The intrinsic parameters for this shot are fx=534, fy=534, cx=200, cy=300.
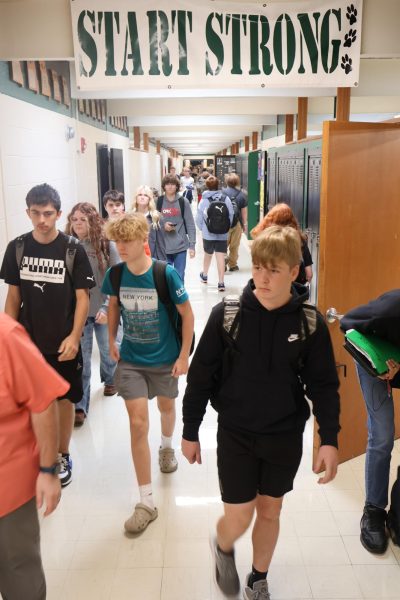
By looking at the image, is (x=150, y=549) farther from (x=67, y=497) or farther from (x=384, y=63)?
(x=384, y=63)

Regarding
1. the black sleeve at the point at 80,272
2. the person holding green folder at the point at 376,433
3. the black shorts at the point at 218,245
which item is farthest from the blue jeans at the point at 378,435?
the black shorts at the point at 218,245

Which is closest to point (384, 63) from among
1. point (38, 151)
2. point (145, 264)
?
point (38, 151)

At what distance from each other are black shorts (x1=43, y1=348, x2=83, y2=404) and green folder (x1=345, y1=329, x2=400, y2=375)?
4.90ft

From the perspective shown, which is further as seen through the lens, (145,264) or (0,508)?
(145,264)

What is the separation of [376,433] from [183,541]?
107cm

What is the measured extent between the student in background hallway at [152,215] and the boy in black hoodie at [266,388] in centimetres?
308

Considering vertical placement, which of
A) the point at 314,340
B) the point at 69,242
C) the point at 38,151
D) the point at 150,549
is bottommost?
the point at 150,549

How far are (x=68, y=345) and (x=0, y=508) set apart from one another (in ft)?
3.97

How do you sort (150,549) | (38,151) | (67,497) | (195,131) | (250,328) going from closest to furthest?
(250,328), (150,549), (67,497), (38,151), (195,131)

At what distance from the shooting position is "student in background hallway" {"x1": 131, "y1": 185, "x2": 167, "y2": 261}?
5023 mm

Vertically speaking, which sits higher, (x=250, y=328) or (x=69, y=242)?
(x=69, y=242)

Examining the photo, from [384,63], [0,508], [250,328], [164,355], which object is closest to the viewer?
[0,508]

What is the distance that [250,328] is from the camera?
6.10 ft

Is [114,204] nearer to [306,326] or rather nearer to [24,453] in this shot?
[306,326]
